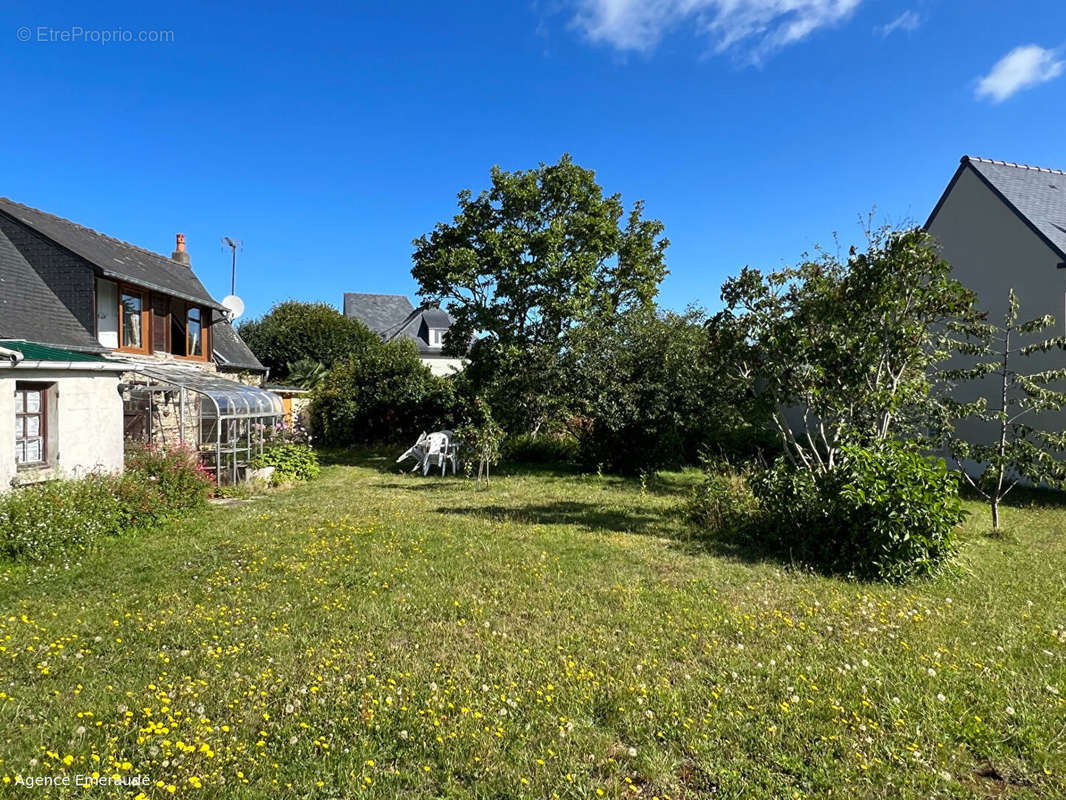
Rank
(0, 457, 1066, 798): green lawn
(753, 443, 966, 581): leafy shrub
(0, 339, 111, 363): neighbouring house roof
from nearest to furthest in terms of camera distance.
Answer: (0, 457, 1066, 798): green lawn
(753, 443, 966, 581): leafy shrub
(0, 339, 111, 363): neighbouring house roof

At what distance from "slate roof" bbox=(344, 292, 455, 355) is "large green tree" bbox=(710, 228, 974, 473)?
28044 millimetres

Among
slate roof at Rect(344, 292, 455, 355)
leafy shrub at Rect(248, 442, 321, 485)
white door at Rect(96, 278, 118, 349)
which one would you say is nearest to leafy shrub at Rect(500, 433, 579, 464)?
leafy shrub at Rect(248, 442, 321, 485)

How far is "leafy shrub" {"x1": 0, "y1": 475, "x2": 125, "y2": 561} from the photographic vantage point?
241 inches

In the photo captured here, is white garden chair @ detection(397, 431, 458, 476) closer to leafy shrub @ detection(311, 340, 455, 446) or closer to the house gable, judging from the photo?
leafy shrub @ detection(311, 340, 455, 446)

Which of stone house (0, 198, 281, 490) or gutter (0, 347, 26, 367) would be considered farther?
stone house (0, 198, 281, 490)

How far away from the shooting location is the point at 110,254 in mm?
12586

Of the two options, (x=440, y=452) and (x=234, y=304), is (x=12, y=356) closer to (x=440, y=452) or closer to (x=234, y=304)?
(x=440, y=452)

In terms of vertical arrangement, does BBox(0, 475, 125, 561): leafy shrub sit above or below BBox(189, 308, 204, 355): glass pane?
below

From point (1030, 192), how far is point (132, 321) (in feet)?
66.9

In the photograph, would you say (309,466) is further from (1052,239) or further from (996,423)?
(1052,239)

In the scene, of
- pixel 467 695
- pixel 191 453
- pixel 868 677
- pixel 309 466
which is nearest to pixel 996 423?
pixel 868 677

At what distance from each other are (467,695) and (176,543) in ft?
17.3

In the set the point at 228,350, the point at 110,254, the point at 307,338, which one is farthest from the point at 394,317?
the point at 110,254

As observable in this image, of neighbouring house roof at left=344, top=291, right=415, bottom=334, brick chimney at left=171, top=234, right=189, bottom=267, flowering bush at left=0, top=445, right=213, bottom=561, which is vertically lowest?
flowering bush at left=0, top=445, right=213, bottom=561
